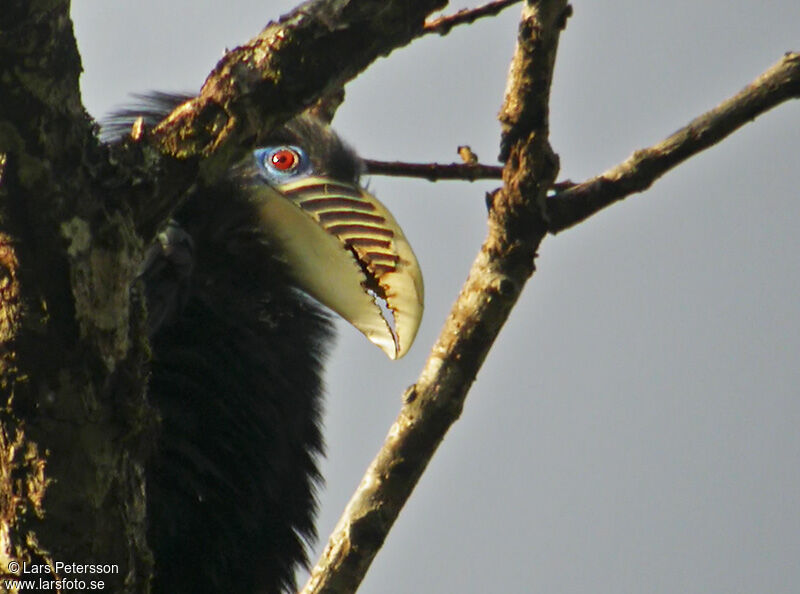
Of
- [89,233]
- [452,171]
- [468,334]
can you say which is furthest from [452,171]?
[89,233]

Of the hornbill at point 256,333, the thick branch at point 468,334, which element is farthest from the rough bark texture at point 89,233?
the hornbill at point 256,333

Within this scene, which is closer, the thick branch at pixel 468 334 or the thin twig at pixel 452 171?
the thick branch at pixel 468 334

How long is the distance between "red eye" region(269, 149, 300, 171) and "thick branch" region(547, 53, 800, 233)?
4.43 feet

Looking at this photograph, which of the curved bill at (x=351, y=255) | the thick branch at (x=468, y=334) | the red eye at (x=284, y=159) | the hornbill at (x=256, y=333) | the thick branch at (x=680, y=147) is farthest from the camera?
the red eye at (x=284, y=159)

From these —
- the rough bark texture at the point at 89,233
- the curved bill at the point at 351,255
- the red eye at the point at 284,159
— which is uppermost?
the red eye at the point at 284,159

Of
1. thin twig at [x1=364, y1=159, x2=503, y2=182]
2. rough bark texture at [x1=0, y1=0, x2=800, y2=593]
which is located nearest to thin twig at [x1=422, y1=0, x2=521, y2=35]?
thin twig at [x1=364, y1=159, x2=503, y2=182]

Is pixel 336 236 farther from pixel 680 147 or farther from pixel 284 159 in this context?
pixel 680 147

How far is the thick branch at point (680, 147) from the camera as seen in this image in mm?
2783

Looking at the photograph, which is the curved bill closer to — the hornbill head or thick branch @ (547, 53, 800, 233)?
the hornbill head

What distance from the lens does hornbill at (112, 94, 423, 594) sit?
3.15 metres

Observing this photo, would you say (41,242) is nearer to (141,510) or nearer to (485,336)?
(141,510)

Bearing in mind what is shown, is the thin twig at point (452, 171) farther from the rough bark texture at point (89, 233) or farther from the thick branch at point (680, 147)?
the rough bark texture at point (89, 233)

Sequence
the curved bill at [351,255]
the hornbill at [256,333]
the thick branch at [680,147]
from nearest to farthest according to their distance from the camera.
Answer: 1. the thick branch at [680,147]
2. the hornbill at [256,333]
3. the curved bill at [351,255]

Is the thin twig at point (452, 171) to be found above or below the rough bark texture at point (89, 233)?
above
